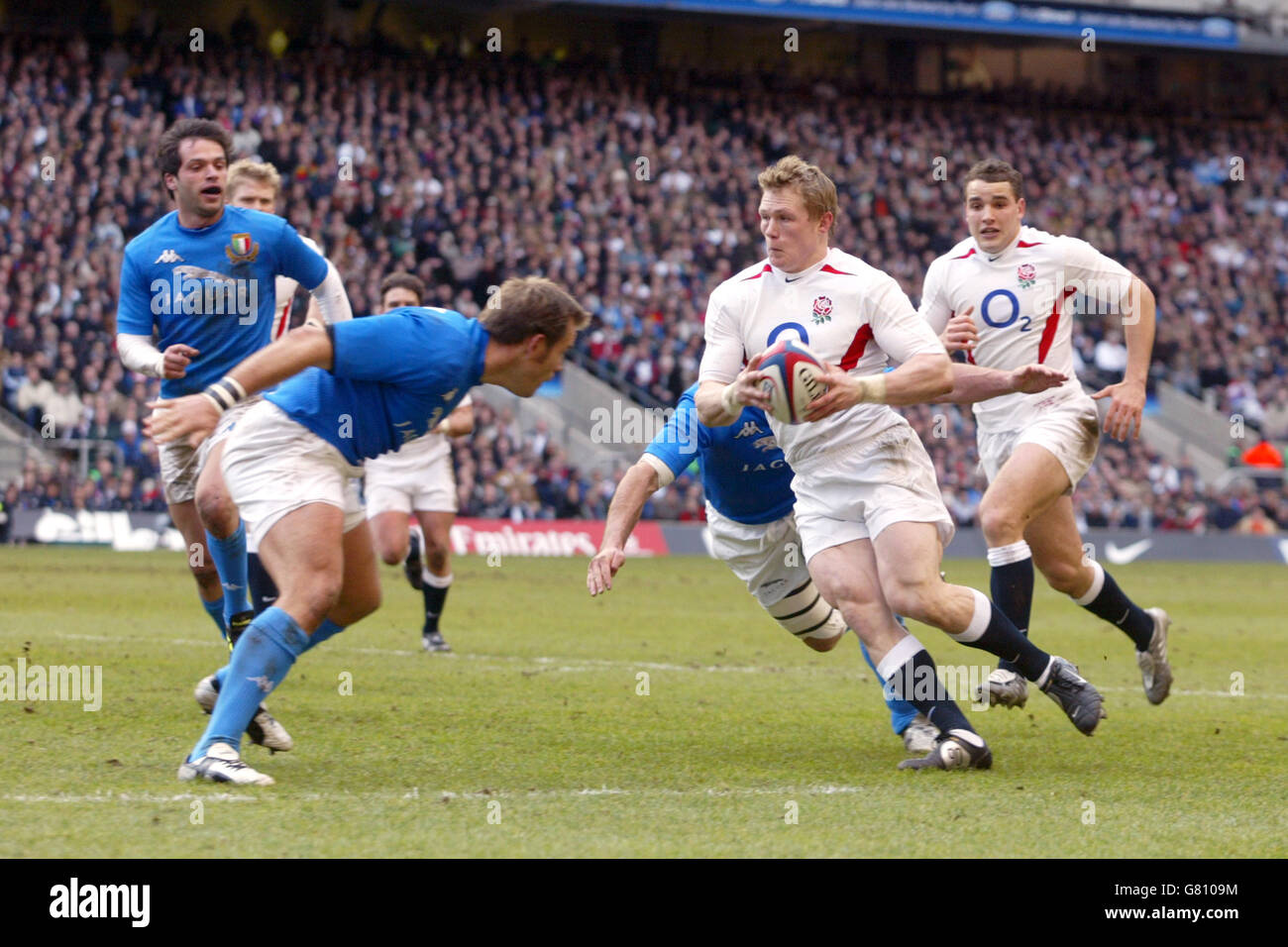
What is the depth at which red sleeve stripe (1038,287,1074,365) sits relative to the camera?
858 centimetres

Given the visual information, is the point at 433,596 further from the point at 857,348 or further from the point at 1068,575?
the point at 857,348

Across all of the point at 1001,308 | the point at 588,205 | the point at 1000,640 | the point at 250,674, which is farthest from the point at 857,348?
the point at 588,205

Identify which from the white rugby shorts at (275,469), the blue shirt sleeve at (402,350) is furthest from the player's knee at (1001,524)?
the white rugby shorts at (275,469)

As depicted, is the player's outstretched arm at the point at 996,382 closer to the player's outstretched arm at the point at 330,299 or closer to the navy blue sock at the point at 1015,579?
the navy blue sock at the point at 1015,579

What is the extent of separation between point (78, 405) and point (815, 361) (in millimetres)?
19709

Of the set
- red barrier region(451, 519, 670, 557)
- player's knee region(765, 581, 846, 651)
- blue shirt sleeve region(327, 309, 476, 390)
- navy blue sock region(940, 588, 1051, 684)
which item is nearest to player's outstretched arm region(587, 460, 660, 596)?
blue shirt sleeve region(327, 309, 476, 390)

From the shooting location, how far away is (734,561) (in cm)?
782

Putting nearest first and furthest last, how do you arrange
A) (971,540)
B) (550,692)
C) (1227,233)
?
(550,692) → (971,540) → (1227,233)

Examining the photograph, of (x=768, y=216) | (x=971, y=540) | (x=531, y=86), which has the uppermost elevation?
(x=531, y=86)

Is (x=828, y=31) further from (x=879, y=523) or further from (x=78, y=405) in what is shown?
(x=879, y=523)

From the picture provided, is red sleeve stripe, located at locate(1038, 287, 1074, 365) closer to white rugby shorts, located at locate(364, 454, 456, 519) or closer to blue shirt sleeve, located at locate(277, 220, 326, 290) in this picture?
blue shirt sleeve, located at locate(277, 220, 326, 290)

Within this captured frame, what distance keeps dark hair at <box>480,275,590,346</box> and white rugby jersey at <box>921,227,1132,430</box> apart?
3.12m

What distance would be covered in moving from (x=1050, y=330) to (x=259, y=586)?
4.29 meters

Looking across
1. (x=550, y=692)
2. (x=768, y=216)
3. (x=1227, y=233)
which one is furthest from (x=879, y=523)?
(x=1227, y=233)
